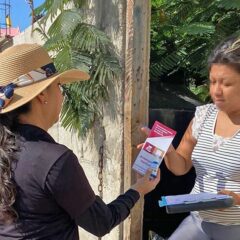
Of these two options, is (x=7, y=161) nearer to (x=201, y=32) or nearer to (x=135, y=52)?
(x=135, y=52)

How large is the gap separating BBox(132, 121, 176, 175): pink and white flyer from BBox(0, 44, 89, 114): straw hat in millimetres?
754

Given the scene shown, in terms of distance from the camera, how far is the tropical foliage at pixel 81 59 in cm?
323

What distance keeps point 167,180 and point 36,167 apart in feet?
5.51

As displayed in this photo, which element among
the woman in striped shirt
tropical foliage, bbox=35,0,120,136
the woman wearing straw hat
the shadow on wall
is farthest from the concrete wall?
the woman wearing straw hat

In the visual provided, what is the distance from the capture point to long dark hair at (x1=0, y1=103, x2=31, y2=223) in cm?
182

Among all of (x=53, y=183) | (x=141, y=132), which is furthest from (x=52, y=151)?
(x=141, y=132)

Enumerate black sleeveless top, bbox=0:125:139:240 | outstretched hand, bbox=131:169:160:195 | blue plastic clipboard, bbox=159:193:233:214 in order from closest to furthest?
black sleeveless top, bbox=0:125:139:240 < blue plastic clipboard, bbox=159:193:233:214 < outstretched hand, bbox=131:169:160:195

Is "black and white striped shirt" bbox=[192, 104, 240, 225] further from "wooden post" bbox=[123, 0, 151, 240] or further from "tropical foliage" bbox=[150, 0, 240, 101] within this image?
"tropical foliage" bbox=[150, 0, 240, 101]

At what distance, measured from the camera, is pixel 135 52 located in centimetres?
302

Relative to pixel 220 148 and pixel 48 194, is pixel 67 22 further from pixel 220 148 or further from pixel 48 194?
pixel 48 194

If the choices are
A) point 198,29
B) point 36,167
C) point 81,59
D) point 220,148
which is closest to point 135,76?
point 81,59

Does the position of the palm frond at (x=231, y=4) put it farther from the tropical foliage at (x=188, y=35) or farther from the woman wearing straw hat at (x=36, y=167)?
the woman wearing straw hat at (x=36, y=167)

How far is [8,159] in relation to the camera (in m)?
1.84

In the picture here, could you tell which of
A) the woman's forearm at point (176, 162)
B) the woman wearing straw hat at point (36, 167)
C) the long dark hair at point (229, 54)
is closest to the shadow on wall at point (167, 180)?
the woman's forearm at point (176, 162)
